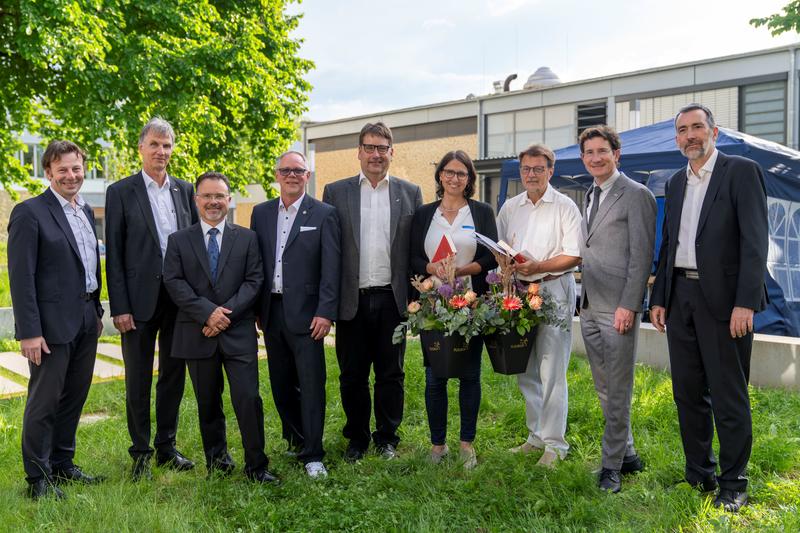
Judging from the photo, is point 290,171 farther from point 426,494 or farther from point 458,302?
point 426,494

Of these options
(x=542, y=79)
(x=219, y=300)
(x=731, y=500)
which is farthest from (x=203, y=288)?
(x=542, y=79)

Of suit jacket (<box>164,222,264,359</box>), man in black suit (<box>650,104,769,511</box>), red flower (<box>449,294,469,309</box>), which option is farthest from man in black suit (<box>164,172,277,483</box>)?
man in black suit (<box>650,104,769,511</box>)

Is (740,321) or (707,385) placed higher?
(740,321)

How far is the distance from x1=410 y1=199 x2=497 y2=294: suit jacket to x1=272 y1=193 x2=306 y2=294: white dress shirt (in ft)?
2.63

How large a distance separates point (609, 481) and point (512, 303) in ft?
3.95

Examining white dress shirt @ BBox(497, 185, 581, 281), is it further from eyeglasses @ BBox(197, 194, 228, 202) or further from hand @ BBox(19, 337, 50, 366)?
hand @ BBox(19, 337, 50, 366)

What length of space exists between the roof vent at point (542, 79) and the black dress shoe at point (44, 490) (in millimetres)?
25245

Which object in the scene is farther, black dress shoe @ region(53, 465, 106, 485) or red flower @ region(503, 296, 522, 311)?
black dress shoe @ region(53, 465, 106, 485)

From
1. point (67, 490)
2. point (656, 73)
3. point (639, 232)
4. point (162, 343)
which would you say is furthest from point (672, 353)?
point (656, 73)

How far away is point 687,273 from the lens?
13.0 ft

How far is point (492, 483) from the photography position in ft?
13.6

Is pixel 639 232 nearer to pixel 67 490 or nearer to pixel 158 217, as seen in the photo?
pixel 158 217

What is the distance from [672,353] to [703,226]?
77 centimetres

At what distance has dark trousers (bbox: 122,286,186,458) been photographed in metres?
4.50
